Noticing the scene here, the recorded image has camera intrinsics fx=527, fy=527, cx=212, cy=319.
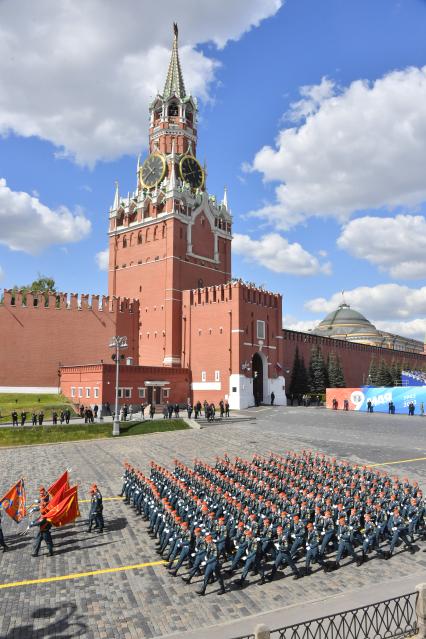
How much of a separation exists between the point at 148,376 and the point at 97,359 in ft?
19.4

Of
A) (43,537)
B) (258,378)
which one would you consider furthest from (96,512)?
(258,378)

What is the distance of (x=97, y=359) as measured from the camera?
45812 mm

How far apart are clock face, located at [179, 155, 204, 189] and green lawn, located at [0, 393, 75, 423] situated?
26637 mm

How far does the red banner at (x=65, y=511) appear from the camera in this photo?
39.8ft

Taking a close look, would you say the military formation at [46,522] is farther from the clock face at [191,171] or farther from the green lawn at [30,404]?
the clock face at [191,171]

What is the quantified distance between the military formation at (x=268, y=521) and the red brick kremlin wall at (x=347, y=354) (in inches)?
1586

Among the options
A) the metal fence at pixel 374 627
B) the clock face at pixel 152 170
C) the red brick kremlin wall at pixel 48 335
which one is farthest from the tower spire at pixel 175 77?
the metal fence at pixel 374 627

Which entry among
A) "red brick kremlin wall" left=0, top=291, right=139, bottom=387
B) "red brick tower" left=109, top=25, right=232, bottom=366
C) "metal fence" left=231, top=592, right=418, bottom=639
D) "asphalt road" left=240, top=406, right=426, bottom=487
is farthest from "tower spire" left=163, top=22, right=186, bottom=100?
"metal fence" left=231, top=592, right=418, bottom=639

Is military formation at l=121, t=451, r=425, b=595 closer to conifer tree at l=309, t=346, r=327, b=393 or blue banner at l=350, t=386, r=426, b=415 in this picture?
blue banner at l=350, t=386, r=426, b=415

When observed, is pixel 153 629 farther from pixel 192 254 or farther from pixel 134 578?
pixel 192 254

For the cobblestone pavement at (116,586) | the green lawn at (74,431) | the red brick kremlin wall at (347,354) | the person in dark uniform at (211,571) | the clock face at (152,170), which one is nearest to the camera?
the cobblestone pavement at (116,586)

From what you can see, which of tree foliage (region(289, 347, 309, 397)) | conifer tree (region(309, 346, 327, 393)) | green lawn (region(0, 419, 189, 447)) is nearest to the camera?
green lawn (region(0, 419, 189, 447))

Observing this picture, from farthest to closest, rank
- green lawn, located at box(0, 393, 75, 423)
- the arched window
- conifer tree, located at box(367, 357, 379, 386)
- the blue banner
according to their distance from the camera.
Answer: conifer tree, located at box(367, 357, 379, 386) < the arched window < the blue banner < green lawn, located at box(0, 393, 75, 423)

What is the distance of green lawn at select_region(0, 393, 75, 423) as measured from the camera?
111 ft
